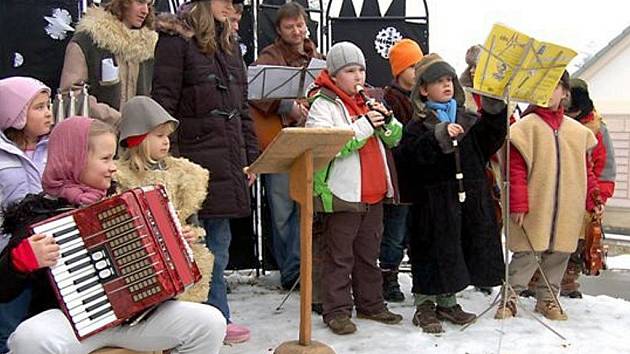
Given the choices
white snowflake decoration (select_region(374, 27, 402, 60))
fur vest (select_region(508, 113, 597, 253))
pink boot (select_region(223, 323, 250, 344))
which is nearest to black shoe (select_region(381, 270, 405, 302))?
fur vest (select_region(508, 113, 597, 253))

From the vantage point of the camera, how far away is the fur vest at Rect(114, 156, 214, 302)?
3613 millimetres

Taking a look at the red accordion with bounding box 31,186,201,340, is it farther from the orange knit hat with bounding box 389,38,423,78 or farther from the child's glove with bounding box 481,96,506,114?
the orange knit hat with bounding box 389,38,423,78

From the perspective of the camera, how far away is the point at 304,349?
12.6 ft

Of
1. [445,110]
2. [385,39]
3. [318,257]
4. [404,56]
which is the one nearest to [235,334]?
[318,257]

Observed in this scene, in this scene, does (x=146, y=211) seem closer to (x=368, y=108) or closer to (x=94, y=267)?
(x=94, y=267)

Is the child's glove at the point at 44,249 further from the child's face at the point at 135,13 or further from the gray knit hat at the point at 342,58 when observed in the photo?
the gray knit hat at the point at 342,58

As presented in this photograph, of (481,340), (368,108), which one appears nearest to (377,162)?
(368,108)

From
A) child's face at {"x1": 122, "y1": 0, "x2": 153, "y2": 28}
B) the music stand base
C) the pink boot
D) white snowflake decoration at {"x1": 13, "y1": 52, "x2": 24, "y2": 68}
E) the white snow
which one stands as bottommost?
the white snow

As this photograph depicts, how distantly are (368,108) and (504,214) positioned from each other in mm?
1093

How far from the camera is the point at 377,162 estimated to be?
4.46 meters

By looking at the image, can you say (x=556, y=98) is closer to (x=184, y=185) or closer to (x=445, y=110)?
(x=445, y=110)

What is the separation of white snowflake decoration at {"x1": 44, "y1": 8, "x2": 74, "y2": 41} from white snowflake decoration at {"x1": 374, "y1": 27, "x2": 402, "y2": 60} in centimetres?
246

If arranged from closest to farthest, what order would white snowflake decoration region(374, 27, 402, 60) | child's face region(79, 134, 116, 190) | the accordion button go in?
the accordion button → child's face region(79, 134, 116, 190) → white snowflake decoration region(374, 27, 402, 60)

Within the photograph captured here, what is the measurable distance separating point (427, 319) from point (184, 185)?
1.71m
